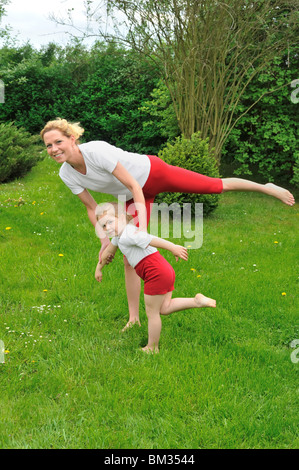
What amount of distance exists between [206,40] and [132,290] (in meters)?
6.41

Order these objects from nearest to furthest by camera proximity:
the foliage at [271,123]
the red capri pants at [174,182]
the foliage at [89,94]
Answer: the red capri pants at [174,182] → the foliage at [271,123] → the foliage at [89,94]

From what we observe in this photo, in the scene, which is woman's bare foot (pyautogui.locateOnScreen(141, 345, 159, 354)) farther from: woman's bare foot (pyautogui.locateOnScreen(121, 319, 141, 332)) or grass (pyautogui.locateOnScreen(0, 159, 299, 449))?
woman's bare foot (pyautogui.locateOnScreen(121, 319, 141, 332))

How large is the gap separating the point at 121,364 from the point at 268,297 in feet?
6.14

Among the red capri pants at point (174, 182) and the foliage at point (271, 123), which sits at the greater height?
the foliage at point (271, 123)

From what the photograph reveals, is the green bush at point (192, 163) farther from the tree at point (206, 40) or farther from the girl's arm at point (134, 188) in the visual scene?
the girl's arm at point (134, 188)

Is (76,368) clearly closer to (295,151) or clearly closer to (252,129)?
(295,151)

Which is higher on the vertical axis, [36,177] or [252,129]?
[252,129]

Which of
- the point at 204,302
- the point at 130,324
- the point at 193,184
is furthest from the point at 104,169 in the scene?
the point at 130,324

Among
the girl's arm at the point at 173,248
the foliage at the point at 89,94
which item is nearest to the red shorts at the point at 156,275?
the girl's arm at the point at 173,248

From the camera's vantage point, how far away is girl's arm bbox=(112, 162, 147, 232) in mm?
3094

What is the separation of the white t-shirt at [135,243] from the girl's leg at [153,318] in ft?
0.97

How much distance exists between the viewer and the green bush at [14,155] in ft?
29.6

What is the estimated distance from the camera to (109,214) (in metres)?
3.30
